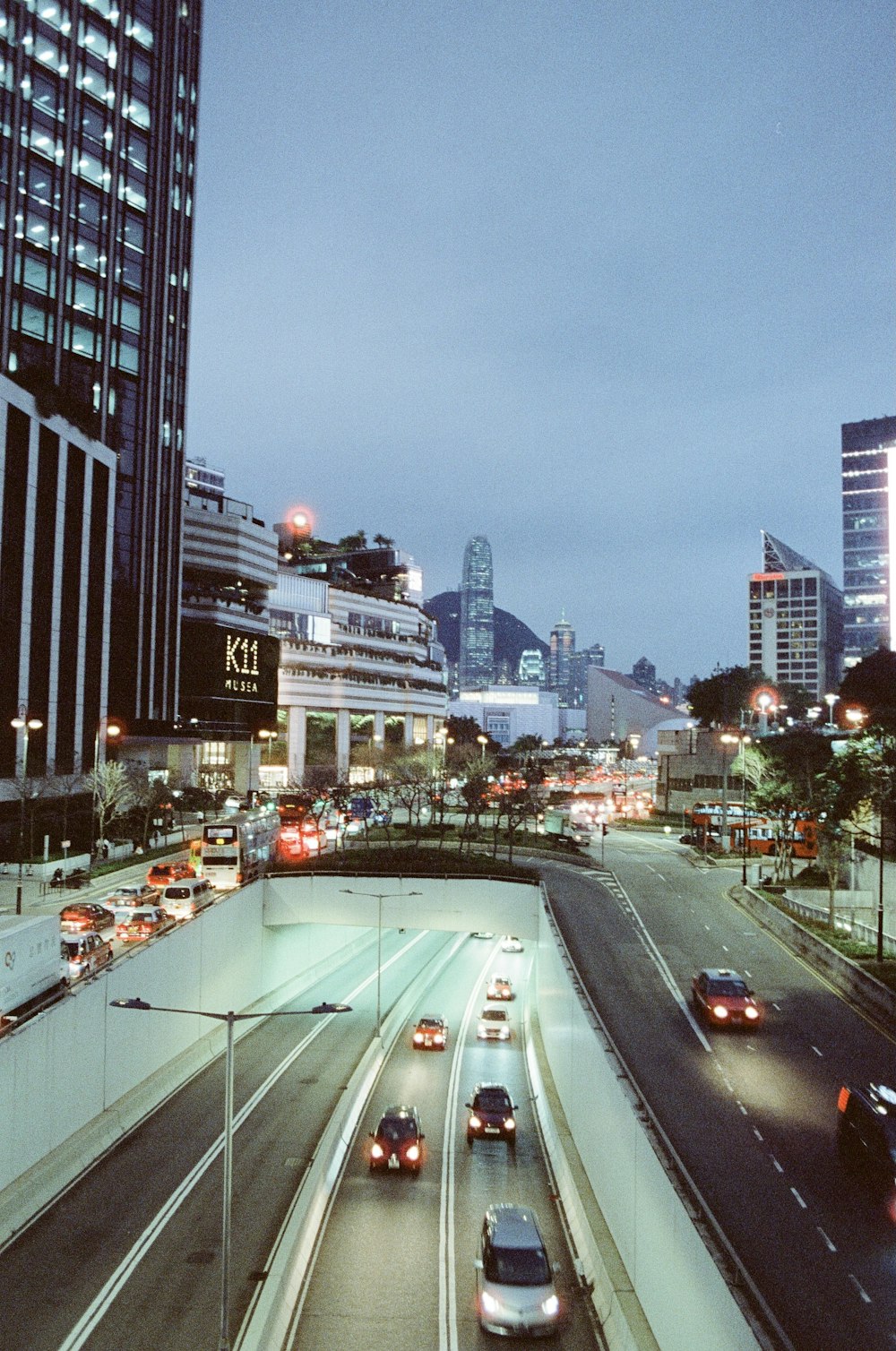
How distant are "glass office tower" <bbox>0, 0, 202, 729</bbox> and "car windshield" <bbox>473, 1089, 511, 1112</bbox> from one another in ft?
200

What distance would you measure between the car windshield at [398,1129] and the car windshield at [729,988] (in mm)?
11604

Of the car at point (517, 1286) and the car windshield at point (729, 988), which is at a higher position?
the car windshield at point (729, 988)

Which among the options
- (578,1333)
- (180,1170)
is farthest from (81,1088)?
(578,1333)

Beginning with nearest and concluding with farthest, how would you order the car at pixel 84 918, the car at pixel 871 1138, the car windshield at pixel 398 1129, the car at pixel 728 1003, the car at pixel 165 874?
the car at pixel 871 1138 < the car windshield at pixel 398 1129 < the car at pixel 728 1003 < the car at pixel 84 918 < the car at pixel 165 874

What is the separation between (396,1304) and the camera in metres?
22.8

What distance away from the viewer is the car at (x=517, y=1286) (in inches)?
829

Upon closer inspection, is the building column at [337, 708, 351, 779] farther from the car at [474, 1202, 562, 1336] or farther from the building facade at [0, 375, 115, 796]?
the car at [474, 1202, 562, 1336]

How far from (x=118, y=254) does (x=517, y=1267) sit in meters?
95.6

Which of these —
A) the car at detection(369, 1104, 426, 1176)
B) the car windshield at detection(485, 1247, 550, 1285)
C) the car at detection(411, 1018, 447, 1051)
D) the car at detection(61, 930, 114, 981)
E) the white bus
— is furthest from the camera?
the white bus

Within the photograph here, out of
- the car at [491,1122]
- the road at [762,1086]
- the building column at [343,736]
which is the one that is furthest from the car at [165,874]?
the building column at [343,736]

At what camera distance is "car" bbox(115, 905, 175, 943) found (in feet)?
130

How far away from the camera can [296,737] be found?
435 ft

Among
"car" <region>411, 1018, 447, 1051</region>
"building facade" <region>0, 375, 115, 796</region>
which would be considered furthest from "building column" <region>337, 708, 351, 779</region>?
"car" <region>411, 1018, 447, 1051</region>

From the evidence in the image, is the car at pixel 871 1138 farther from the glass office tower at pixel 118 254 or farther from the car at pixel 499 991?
the glass office tower at pixel 118 254
